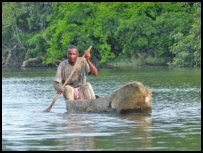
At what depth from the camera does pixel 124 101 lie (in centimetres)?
1543

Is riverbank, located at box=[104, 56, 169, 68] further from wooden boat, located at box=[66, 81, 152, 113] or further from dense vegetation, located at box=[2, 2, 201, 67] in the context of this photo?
wooden boat, located at box=[66, 81, 152, 113]

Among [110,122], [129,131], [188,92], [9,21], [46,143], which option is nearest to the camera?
[46,143]

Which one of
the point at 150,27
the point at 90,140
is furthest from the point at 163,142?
the point at 150,27

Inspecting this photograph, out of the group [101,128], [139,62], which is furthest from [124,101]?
[139,62]

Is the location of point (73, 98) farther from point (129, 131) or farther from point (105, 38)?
point (105, 38)

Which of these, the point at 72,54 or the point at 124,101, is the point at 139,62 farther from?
the point at 124,101

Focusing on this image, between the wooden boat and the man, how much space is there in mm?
526

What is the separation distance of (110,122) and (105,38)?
4390cm

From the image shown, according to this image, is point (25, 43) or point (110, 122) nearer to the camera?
point (110, 122)

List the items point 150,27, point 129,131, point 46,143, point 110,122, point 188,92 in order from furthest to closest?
1. point 150,27
2. point 188,92
3. point 110,122
4. point 129,131
5. point 46,143

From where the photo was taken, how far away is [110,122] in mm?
14164

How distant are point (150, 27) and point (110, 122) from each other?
41374 millimetres

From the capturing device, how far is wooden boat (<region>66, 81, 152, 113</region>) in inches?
599

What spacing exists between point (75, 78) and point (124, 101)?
73.6 inches
